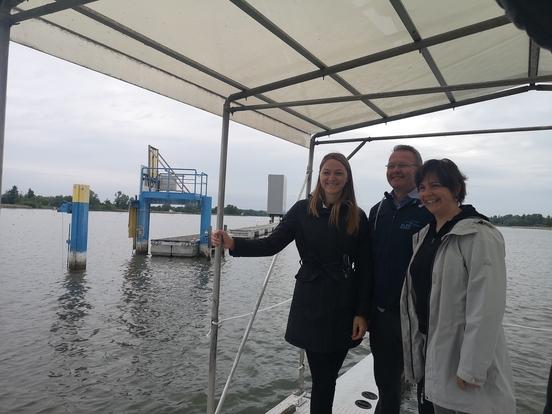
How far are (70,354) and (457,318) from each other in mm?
8679

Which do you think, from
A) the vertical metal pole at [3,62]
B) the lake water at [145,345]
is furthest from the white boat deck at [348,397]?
the vertical metal pole at [3,62]

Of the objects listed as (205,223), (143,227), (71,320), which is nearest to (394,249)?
(71,320)

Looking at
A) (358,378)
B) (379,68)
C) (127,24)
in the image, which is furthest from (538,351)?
(127,24)

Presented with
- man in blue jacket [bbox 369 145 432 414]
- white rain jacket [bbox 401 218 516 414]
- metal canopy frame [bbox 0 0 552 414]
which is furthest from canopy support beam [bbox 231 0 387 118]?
white rain jacket [bbox 401 218 516 414]

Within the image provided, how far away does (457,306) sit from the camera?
181 cm

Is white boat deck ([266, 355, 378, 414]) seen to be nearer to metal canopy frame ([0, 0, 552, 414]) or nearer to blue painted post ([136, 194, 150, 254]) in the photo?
metal canopy frame ([0, 0, 552, 414])

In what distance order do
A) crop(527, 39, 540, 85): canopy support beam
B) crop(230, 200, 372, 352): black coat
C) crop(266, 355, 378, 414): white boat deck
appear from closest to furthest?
crop(230, 200, 372, 352): black coat → crop(527, 39, 540, 85): canopy support beam → crop(266, 355, 378, 414): white boat deck

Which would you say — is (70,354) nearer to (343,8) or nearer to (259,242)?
(259,242)

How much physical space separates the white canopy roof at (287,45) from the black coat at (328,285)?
3.02 feet

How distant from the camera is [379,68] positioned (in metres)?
2.95

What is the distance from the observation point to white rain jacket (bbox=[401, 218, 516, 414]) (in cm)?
171

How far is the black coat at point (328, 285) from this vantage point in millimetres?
2314

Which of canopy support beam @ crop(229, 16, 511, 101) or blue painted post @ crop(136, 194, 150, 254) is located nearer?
canopy support beam @ crop(229, 16, 511, 101)

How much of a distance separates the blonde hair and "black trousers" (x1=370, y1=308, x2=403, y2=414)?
557 mm
